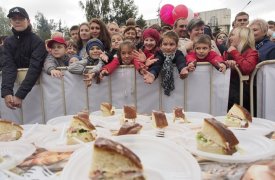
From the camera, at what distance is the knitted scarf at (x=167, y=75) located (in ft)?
12.5

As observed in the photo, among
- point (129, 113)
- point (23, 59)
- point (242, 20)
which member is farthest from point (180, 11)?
point (129, 113)

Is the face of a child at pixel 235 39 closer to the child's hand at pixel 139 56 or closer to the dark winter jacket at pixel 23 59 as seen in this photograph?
the child's hand at pixel 139 56

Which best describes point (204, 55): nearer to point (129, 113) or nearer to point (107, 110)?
point (107, 110)

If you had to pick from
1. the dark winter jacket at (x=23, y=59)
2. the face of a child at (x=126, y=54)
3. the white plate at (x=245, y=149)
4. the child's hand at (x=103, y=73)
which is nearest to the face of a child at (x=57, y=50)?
the dark winter jacket at (x=23, y=59)

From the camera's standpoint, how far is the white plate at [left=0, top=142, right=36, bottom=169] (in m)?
1.38

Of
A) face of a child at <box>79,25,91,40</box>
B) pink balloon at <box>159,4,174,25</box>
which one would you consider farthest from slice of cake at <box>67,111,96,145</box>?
pink balloon at <box>159,4,174,25</box>

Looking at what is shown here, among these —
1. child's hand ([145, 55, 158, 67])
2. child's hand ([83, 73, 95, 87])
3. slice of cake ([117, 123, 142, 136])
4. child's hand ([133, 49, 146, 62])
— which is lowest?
slice of cake ([117, 123, 142, 136])

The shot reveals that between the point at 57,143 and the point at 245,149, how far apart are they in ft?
3.33

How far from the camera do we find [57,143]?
1.69m

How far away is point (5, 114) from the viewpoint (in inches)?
183

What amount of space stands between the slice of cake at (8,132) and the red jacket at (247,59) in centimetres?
286

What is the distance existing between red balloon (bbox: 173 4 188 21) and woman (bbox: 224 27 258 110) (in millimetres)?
1811

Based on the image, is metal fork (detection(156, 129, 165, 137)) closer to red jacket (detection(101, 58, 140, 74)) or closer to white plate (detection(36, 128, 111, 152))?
white plate (detection(36, 128, 111, 152))

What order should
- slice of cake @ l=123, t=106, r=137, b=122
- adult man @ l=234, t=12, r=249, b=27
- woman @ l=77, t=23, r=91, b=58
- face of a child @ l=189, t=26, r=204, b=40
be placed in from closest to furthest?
slice of cake @ l=123, t=106, r=137, b=122, face of a child @ l=189, t=26, r=204, b=40, woman @ l=77, t=23, r=91, b=58, adult man @ l=234, t=12, r=249, b=27
